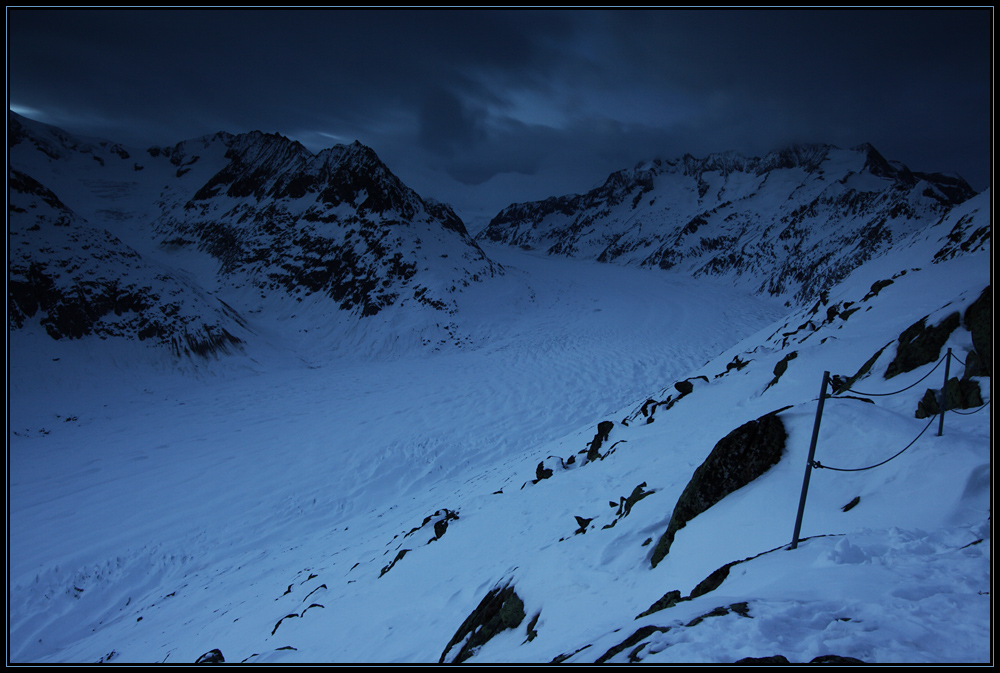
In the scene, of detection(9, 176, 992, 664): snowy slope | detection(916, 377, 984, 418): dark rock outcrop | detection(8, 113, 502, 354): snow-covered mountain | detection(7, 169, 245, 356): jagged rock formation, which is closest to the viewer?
detection(9, 176, 992, 664): snowy slope

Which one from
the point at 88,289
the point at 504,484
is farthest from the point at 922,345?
the point at 88,289

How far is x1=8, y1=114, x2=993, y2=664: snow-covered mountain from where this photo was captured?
11.9 feet

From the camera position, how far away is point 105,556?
9922 mm

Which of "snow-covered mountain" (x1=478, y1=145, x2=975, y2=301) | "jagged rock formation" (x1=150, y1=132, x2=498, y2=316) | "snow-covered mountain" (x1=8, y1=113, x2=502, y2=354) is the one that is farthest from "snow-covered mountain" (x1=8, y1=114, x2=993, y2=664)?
"snow-covered mountain" (x1=478, y1=145, x2=975, y2=301)

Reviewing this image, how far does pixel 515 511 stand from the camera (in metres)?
9.00

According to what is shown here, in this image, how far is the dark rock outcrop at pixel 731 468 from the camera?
546cm

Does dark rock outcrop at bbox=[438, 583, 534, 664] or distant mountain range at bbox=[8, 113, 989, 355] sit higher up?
distant mountain range at bbox=[8, 113, 989, 355]

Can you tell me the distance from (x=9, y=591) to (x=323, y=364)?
19.2 metres

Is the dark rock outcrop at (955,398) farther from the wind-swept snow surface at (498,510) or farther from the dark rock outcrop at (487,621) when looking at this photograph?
the dark rock outcrop at (487,621)

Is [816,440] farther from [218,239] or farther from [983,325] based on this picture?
[218,239]

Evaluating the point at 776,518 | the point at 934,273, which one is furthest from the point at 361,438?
the point at 934,273

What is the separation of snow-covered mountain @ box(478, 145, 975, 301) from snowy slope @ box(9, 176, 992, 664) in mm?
23128

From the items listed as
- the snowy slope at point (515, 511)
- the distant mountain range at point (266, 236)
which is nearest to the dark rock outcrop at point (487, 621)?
the snowy slope at point (515, 511)

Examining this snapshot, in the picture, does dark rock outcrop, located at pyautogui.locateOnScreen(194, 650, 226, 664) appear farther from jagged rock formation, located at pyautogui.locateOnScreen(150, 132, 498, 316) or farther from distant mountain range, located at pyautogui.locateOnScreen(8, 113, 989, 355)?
jagged rock formation, located at pyautogui.locateOnScreen(150, 132, 498, 316)
